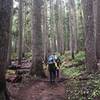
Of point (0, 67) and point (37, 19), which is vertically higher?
point (37, 19)

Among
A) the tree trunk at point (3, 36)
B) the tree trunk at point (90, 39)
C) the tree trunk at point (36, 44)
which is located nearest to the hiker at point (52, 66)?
the tree trunk at point (36, 44)

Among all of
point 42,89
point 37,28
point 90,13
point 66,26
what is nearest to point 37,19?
point 37,28

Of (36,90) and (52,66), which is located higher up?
(52,66)

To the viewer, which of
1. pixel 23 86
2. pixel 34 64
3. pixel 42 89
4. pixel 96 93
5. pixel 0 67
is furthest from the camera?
pixel 34 64

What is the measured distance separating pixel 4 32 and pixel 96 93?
3.81 metres

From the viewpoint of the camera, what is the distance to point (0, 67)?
801 centimetres

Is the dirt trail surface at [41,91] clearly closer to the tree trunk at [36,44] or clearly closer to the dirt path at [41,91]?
the dirt path at [41,91]

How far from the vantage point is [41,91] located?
11.3 meters

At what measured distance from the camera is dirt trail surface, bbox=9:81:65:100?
10.1 meters

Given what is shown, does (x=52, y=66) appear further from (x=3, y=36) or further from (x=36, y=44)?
(x=3, y=36)

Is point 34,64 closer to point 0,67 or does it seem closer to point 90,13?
point 90,13

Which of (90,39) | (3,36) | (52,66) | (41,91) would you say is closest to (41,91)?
(41,91)

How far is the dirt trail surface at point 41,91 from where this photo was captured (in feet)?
33.0

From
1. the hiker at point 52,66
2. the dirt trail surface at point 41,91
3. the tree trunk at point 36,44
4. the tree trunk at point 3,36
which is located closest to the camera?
the tree trunk at point 3,36
